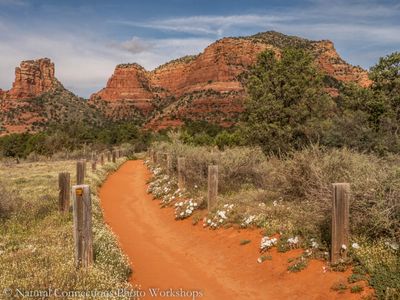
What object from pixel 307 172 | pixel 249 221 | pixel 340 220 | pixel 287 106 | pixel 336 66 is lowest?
pixel 249 221

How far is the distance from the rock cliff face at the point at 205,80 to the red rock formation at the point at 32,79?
846 inches

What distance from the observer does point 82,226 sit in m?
6.68

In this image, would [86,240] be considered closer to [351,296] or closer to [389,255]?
[351,296]

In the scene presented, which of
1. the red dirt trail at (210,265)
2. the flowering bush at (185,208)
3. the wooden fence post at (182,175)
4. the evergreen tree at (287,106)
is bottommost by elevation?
the red dirt trail at (210,265)

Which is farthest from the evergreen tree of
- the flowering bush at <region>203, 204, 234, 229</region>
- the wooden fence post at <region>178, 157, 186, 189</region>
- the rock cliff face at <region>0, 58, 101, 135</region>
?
the rock cliff face at <region>0, 58, 101, 135</region>

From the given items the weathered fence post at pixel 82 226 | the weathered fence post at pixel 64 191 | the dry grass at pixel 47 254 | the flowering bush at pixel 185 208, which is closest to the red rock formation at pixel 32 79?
the flowering bush at pixel 185 208

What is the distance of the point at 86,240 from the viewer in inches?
264

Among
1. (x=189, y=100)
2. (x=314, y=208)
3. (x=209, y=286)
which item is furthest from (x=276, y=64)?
(x=189, y=100)

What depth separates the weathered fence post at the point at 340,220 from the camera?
7.08m

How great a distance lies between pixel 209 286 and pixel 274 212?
327 centimetres

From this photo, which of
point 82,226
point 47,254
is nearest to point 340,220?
point 82,226

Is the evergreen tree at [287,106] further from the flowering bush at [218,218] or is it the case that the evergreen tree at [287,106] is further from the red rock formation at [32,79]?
the red rock formation at [32,79]

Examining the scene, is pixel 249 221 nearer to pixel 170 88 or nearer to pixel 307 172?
A: pixel 307 172

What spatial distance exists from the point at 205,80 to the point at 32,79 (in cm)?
7699
